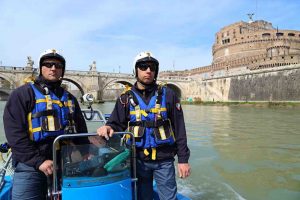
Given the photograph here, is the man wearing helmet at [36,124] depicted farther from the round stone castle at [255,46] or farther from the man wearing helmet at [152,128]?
the round stone castle at [255,46]

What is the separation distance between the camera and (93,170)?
2.30 m

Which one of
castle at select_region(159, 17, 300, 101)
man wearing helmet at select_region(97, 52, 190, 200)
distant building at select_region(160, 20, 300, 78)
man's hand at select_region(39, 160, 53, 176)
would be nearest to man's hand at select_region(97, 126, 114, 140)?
man wearing helmet at select_region(97, 52, 190, 200)

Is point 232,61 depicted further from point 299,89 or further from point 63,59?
point 63,59

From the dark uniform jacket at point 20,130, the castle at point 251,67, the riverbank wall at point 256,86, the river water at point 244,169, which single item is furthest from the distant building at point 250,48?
the dark uniform jacket at point 20,130

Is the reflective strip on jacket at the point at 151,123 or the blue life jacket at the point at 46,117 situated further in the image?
the reflective strip on jacket at the point at 151,123

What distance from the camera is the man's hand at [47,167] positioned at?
7.52ft

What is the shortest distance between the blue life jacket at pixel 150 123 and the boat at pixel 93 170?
0.10 metres

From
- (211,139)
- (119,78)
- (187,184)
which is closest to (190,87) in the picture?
(119,78)

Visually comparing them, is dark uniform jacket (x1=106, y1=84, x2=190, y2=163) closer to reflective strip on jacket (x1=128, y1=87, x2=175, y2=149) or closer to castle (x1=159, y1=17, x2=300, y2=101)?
reflective strip on jacket (x1=128, y1=87, x2=175, y2=149)

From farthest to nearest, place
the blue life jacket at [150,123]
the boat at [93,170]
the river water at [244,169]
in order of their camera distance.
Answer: the river water at [244,169] → the blue life jacket at [150,123] → the boat at [93,170]

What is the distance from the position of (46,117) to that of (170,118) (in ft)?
3.64

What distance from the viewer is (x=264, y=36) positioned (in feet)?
181

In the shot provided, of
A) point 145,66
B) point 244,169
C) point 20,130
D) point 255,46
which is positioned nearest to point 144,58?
point 145,66

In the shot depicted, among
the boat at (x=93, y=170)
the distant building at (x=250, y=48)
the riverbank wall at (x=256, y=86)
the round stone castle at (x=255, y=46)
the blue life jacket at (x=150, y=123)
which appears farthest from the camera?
the distant building at (x=250, y=48)
